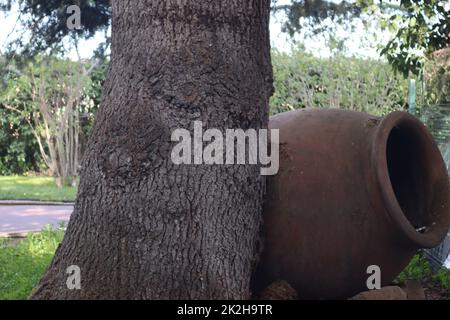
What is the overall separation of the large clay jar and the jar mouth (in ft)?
0.05

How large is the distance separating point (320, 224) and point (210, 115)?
88 cm

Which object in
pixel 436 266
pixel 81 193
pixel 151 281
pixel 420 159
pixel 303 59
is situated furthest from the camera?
pixel 303 59

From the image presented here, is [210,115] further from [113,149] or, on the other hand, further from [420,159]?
[420,159]

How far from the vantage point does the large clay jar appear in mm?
3834

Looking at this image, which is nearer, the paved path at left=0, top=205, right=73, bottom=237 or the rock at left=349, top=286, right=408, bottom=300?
the rock at left=349, top=286, right=408, bottom=300

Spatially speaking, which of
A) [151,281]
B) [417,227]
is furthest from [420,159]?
[151,281]

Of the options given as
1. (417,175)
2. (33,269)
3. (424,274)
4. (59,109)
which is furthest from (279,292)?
(59,109)

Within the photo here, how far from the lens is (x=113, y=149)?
353 centimetres

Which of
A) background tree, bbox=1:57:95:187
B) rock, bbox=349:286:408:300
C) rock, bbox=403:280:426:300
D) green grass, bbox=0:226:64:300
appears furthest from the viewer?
background tree, bbox=1:57:95:187

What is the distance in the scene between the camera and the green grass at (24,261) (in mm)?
5047
